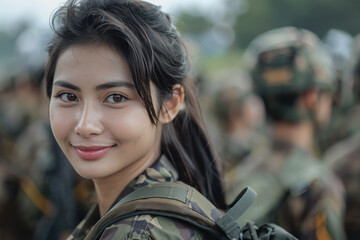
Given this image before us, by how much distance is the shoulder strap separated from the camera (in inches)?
59.8

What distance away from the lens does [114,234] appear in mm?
1469

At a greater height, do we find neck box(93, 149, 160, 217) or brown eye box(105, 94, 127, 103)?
brown eye box(105, 94, 127, 103)

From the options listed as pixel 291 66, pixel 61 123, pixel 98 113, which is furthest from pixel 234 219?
pixel 291 66

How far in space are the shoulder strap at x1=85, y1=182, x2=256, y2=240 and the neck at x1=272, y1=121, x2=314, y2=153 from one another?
161cm

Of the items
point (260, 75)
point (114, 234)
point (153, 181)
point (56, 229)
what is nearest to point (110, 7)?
point (153, 181)

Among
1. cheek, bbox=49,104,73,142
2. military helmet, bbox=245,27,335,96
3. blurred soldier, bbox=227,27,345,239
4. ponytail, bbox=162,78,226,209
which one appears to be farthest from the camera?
military helmet, bbox=245,27,335,96

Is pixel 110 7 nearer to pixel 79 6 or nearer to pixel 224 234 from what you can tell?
pixel 79 6

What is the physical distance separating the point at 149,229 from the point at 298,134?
6.37 feet

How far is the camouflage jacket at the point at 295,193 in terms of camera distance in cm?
267

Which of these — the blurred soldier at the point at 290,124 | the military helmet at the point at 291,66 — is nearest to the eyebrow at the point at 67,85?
the blurred soldier at the point at 290,124

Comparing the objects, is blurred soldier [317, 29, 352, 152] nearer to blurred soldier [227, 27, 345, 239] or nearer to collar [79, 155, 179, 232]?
blurred soldier [227, 27, 345, 239]

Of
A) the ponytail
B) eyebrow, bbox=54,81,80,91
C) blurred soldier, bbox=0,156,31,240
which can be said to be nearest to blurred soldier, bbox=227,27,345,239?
the ponytail

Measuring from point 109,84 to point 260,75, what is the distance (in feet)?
6.21

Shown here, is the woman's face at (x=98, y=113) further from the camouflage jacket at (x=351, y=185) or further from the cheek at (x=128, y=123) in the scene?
the camouflage jacket at (x=351, y=185)
